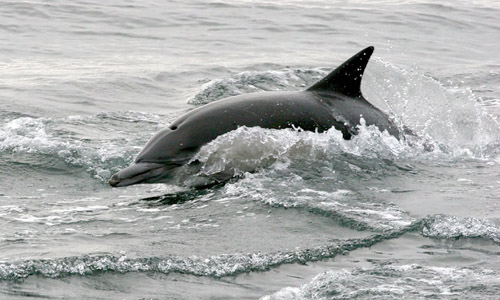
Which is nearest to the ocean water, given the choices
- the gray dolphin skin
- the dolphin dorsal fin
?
the gray dolphin skin

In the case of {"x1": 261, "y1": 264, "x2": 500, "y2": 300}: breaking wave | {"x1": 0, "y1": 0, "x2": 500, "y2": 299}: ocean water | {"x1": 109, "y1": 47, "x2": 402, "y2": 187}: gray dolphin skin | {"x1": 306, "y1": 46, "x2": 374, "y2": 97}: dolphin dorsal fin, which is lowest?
{"x1": 0, "y1": 0, "x2": 500, "y2": 299}: ocean water

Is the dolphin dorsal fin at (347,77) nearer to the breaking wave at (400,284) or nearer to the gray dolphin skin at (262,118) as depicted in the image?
the gray dolphin skin at (262,118)

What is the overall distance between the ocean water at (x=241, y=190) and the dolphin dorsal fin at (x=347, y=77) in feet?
1.75

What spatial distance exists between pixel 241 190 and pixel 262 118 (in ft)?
3.57

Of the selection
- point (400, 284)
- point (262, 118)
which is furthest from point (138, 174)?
point (400, 284)

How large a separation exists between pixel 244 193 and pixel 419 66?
36.0ft

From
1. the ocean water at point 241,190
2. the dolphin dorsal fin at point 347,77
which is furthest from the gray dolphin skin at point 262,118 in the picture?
the ocean water at point 241,190

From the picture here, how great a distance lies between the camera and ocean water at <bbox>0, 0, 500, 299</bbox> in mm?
6492

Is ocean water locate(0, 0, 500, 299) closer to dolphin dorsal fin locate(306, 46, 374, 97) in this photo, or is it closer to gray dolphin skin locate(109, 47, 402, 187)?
gray dolphin skin locate(109, 47, 402, 187)

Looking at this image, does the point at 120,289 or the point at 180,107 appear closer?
the point at 120,289

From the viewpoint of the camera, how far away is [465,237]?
746 centimetres

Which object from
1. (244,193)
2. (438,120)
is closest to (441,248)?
(244,193)

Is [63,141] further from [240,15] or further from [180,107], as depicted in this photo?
[240,15]

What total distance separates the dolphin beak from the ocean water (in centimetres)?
19
